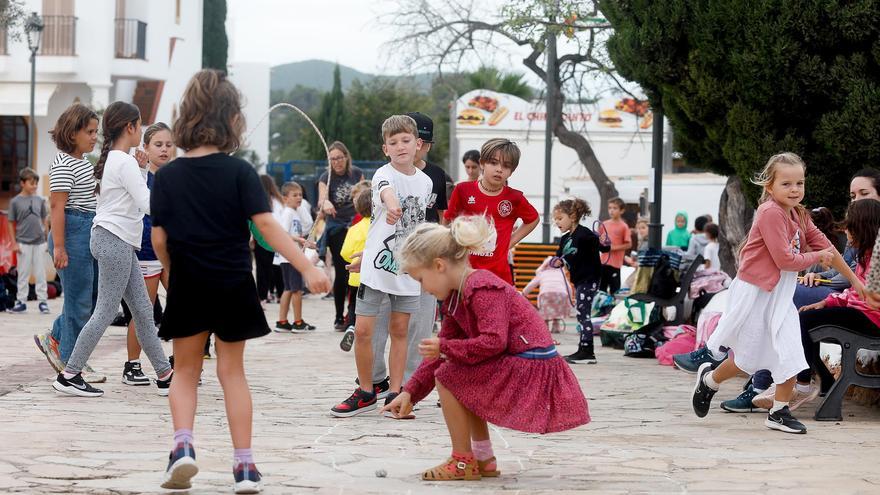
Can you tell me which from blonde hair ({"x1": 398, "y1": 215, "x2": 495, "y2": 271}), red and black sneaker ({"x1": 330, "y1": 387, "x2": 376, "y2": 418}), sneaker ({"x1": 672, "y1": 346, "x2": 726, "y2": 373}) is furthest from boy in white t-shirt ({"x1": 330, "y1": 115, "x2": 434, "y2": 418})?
sneaker ({"x1": 672, "y1": 346, "x2": 726, "y2": 373})

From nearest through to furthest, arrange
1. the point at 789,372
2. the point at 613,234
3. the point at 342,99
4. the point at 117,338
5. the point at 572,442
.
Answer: the point at 572,442 < the point at 789,372 < the point at 117,338 < the point at 613,234 < the point at 342,99

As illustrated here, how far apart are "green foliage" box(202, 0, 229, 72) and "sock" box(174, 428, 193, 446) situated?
4702 cm

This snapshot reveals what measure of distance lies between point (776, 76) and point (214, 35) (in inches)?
1711

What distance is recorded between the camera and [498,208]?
8008 millimetres

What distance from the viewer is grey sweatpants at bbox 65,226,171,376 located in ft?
25.1

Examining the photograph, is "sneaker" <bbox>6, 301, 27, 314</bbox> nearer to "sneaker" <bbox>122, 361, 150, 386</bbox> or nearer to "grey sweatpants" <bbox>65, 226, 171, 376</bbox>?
"sneaker" <bbox>122, 361, 150, 386</bbox>

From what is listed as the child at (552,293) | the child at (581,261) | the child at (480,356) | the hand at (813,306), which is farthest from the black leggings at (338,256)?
the child at (480,356)

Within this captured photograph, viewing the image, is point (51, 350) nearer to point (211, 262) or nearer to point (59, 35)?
point (211, 262)

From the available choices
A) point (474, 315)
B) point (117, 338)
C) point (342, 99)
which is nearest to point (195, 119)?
point (474, 315)

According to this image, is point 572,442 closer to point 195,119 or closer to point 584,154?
point 195,119

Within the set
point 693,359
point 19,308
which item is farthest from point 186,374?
point 19,308

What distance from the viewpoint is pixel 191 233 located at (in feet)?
16.2

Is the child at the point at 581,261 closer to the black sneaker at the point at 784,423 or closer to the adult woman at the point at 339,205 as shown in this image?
the adult woman at the point at 339,205

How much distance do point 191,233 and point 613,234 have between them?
11.0 m
